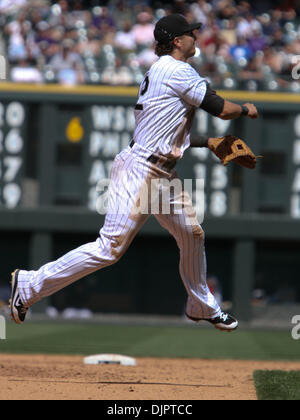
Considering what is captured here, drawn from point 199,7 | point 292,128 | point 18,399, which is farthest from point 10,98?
point 18,399

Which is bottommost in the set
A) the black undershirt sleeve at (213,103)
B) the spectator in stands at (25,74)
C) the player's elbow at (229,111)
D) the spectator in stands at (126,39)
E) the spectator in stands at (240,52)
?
the player's elbow at (229,111)

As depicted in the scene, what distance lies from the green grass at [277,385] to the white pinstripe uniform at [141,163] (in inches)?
46.4

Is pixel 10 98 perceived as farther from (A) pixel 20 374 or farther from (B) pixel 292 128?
(A) pixel 20 374

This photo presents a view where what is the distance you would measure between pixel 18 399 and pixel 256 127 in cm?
1164

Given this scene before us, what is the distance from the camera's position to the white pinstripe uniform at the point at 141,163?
4.82m

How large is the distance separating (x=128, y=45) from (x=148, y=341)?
19.6 feet

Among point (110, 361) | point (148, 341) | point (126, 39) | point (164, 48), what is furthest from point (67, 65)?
point (164, 48)

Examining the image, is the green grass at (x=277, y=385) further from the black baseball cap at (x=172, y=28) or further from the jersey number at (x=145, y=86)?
the black baseball cap at (x=172, y=28)

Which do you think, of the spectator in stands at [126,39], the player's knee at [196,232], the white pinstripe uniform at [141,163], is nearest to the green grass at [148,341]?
the player's knee at [196,232]

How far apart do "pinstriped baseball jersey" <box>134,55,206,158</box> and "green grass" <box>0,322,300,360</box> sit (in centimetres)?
503

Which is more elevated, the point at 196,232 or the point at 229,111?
the point at 229,111

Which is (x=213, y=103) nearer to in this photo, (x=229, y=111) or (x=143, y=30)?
(x=229, y=111)

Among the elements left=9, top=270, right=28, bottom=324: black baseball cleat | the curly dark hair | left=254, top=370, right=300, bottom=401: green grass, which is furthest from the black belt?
left=254, top=370, right=300, bottom=401: green grass

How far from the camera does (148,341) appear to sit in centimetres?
1155
